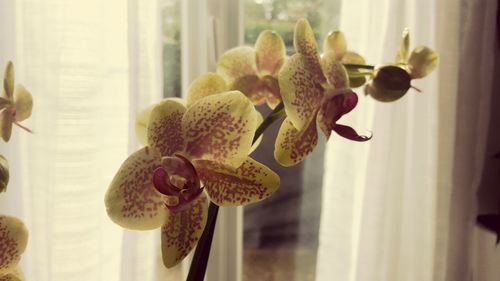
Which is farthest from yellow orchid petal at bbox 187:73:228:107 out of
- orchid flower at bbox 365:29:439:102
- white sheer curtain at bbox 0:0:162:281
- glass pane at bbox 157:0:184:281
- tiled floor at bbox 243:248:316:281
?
tiled floor at bbox 243:248:316:281

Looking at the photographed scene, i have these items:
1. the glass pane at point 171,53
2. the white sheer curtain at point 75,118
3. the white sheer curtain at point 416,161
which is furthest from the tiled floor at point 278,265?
the white sheer curtain at point 75,118

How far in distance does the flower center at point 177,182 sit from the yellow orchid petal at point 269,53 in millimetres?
179

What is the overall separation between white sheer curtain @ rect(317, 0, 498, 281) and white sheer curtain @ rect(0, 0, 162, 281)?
410 mm

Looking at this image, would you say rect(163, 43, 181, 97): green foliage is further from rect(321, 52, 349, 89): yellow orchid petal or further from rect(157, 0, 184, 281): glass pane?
rect(321, 52, 349, 89): yellow orchid petal

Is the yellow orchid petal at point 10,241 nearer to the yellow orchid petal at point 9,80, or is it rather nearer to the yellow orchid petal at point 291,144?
the yellow orchid petal at point 9,80

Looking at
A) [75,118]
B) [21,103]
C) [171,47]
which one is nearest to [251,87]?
[21,103]

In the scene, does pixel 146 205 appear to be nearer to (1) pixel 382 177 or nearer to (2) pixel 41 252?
(2) pixel 41 252

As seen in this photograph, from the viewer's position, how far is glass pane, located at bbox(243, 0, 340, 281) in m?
1.11

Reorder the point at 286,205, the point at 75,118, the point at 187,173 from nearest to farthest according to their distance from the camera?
1. the point at 187,173
2. the point at 75,118
3. the point at 286,205

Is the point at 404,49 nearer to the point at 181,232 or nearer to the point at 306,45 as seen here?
the point at 306,45

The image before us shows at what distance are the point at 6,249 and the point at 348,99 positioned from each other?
0.31 m

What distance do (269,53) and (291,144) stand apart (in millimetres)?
143

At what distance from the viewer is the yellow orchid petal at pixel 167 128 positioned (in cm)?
38

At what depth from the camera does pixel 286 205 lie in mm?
1195
